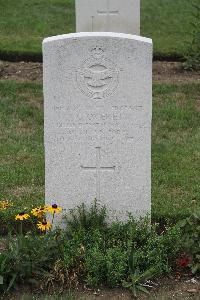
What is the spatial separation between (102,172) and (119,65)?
0.81 meters

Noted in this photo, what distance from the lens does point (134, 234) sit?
514 centimetres

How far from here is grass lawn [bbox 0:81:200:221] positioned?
6.39 meters

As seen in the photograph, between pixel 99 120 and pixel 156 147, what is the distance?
2739 mm

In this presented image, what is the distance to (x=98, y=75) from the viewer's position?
201 inches

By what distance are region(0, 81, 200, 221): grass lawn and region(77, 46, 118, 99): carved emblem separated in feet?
4.26

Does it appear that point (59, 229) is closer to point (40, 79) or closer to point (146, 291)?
point (146, 291)

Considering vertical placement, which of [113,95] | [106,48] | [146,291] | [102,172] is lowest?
[146,291]

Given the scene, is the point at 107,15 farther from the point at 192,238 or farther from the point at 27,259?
the point at 27,259

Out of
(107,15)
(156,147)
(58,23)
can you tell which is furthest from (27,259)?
(58,23)

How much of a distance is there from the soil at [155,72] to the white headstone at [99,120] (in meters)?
5.13

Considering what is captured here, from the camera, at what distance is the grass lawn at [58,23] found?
11766mm

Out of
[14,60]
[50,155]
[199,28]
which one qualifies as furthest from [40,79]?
[50,155]

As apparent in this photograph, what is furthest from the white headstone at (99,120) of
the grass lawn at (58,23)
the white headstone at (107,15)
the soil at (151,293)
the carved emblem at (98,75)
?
the grass lawn at (58,23)

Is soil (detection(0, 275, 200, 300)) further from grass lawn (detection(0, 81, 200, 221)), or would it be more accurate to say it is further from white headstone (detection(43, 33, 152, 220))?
grass lawn (detection(0, 81, 200, 221))
